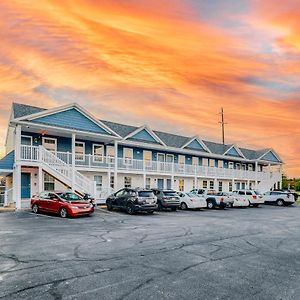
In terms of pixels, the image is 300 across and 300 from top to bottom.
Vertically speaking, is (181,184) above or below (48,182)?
below

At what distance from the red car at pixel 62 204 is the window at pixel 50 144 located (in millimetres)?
7508

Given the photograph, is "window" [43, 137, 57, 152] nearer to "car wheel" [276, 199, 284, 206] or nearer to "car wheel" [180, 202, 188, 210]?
"car wheel" [180, 202, 188, 210]

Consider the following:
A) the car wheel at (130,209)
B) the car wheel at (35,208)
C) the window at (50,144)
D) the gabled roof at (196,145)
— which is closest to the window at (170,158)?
the gabled roof at (196,145)

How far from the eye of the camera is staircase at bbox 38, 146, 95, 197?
23.7 m

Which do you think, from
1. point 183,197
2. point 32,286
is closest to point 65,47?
point 32,286

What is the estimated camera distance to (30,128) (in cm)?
2522

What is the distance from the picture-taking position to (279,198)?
35.5 m

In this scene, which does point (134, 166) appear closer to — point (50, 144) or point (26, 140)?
point (50, 144)

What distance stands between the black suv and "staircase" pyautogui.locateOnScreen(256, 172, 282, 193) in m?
30.0

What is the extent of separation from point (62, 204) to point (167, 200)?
27.1ft

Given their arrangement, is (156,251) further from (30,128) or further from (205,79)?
(30,128)

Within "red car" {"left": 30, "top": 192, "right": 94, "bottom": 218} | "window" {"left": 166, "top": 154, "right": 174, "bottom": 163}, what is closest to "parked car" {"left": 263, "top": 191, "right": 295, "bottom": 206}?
"window" {"left": 166, "top": 154, "right": 174, "bottom": 163}

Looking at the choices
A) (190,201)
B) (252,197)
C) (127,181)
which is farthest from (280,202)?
(127,181)

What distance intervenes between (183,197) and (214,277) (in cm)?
1940
